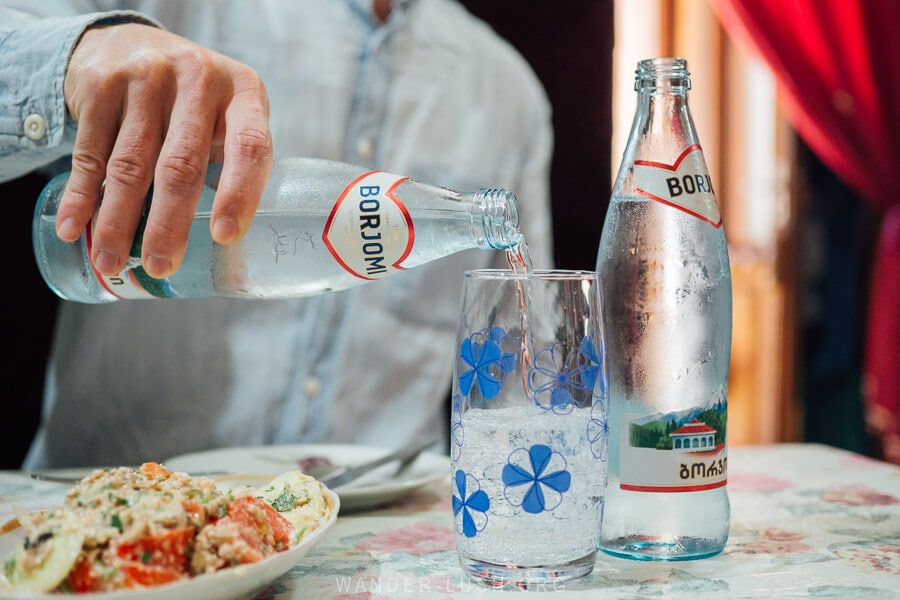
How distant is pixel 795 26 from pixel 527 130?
1411mm

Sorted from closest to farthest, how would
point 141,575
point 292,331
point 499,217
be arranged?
point 141,575
point 499,217
point 292,331

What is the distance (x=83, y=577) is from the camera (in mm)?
461

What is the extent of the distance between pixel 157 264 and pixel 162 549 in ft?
0.79

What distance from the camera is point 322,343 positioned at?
4.48ft

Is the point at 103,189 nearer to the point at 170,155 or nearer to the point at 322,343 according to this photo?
the point at 170,155

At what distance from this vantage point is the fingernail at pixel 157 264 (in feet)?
2.10

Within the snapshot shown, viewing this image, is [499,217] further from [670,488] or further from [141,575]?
[141,575]

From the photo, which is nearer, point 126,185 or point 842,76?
point 126,185

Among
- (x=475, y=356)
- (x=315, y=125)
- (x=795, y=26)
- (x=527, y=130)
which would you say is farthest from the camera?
(x=795, y=26)

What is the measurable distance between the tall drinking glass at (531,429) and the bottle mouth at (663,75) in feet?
0.59

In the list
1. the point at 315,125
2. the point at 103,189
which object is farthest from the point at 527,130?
the point at 103,189

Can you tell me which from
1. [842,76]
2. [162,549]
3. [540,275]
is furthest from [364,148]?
[842,76]

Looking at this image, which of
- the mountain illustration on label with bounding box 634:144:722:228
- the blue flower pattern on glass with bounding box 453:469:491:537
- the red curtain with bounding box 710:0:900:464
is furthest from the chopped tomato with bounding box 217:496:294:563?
the red curtain with bounding box 710:0:900:464

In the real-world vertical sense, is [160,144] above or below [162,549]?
above
